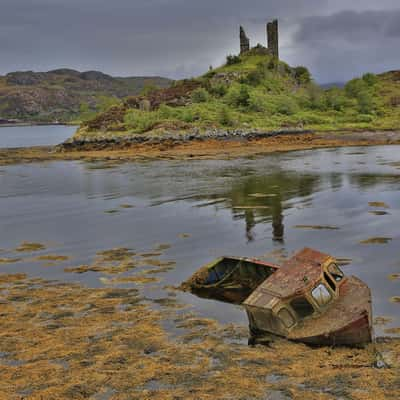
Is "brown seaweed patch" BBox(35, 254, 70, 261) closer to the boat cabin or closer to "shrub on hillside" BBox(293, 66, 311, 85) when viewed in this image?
the boat cabin

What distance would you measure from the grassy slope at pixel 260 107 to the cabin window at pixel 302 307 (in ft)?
232

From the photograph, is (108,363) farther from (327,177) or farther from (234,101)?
(234,101)

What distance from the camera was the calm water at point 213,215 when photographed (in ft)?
70.9

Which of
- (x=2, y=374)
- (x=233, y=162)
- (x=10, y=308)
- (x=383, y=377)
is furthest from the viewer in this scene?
(x=233, y=162)

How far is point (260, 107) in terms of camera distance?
96.2 metres

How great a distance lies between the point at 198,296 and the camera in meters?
18.0

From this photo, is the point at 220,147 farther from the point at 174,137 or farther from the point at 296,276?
the point at 296,276

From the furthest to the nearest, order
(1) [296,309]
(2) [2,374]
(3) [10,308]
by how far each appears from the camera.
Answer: (3) [10,308]
(1) [296,309]
(2) [2,374]

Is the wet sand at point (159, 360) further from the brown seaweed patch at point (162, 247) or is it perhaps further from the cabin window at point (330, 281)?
the brown seaweed patch at point (162, 247)

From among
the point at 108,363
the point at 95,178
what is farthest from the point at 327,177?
the point at 108,363

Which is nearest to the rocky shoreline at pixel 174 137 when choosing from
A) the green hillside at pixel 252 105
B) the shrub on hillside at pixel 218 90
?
the green hillside at pixel 252 105

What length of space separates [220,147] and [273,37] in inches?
2356

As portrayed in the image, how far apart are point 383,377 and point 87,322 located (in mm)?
8790

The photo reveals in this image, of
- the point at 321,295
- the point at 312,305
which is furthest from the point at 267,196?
the point at 312,305
